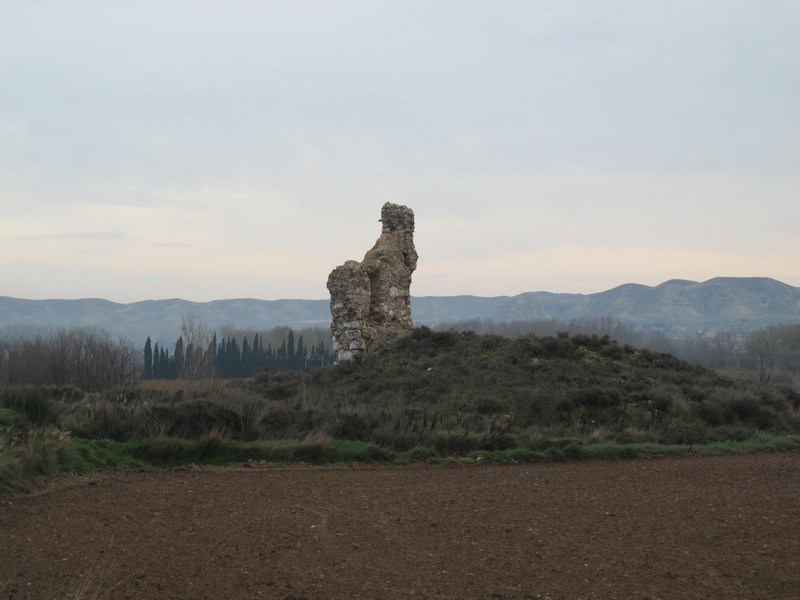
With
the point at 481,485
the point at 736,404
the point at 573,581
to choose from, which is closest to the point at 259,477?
the point at 481,485

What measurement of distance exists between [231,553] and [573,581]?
9.44 feet

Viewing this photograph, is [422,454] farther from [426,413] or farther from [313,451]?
[426,413]

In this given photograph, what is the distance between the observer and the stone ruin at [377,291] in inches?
906

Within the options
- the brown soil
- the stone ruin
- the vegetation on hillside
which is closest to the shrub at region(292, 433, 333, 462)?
the vegetation on hillside

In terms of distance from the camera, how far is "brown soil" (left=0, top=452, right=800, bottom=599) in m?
5.83

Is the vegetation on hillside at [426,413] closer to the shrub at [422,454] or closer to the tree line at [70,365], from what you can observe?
the shrub at [422,454]

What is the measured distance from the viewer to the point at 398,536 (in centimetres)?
725

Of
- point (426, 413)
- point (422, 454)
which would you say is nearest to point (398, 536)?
point (422, 454)

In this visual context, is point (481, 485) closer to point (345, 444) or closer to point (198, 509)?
point (345, 444)

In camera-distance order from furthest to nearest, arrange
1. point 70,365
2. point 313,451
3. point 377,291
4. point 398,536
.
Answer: point 70,365 → point 377,291 → point 313,451 → point 398,536

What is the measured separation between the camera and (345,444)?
1189cm

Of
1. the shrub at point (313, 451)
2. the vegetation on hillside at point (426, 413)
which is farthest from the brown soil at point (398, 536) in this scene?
the vegetation on hillside at point (426, 413)

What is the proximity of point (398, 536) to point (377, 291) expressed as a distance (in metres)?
17.7

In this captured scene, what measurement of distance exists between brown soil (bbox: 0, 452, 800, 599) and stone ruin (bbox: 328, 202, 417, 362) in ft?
41.6
